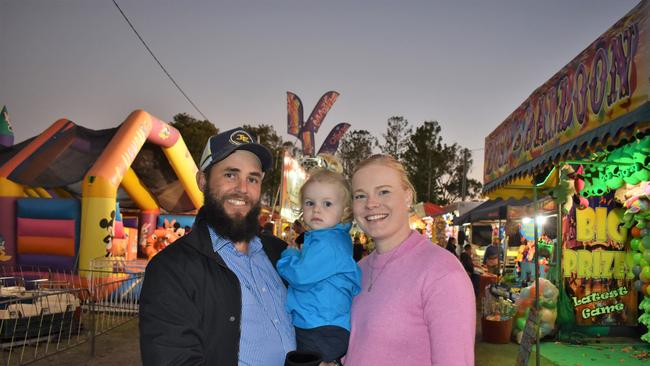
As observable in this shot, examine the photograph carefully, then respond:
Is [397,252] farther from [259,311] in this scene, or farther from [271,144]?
[271,144]

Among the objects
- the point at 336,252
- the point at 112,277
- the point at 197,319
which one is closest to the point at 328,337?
the point at 336,252

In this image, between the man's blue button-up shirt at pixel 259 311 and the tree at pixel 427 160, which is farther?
the tree at pixel 427 160

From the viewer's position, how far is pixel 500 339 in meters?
7.98

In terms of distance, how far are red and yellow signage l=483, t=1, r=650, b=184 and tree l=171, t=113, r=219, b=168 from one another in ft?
108

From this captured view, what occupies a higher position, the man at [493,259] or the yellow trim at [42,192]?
the yellow trim at [42,192]

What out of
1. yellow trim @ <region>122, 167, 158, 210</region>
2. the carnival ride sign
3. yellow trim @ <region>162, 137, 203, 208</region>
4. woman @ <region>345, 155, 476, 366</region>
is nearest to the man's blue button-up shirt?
woman @ <region>345, 155, 476, 366</region>

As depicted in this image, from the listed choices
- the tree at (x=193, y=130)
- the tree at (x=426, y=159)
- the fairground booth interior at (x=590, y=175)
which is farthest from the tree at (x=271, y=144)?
the fairground booth interior at (x=590, y=175)

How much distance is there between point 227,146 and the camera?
235 cm

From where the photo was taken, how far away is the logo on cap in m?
2.38

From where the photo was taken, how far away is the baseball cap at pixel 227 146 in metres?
2.33

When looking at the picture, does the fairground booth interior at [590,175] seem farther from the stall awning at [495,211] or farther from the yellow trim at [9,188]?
the yellow trim at [9,188]

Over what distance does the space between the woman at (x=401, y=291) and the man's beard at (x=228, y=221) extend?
1.93 ft

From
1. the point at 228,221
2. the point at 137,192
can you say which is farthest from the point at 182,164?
the point at 228,221

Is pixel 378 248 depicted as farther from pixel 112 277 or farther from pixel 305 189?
pixel 112 277
